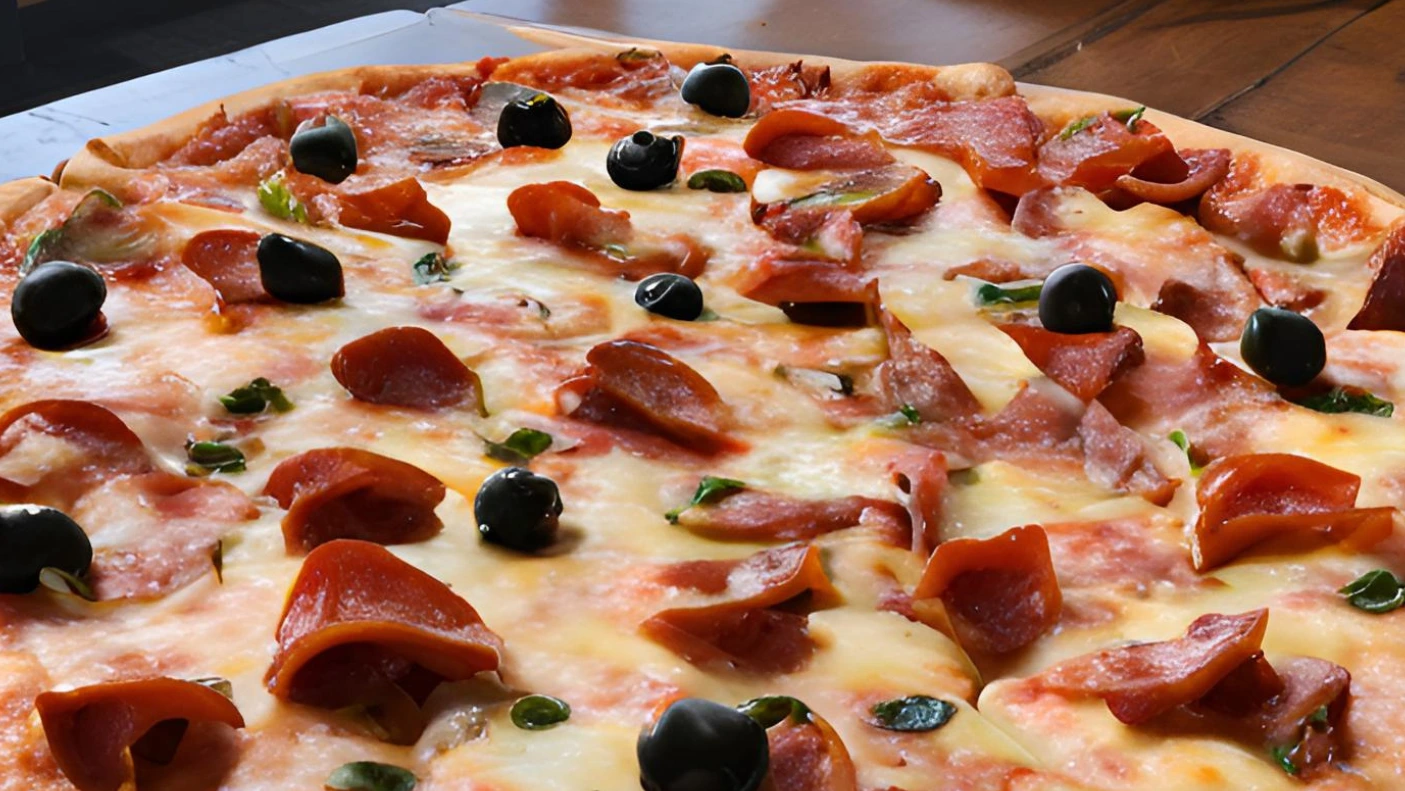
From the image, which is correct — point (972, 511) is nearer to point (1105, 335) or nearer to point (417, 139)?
point (1105, 335)

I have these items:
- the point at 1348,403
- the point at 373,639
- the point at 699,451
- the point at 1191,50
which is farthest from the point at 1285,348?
the point at 1191,50

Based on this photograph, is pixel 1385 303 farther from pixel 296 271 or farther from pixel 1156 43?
pixel 1156 43

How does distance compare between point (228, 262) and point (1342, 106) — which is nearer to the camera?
point (228, 262)

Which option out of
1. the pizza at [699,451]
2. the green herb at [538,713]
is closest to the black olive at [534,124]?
the pizza at [699,451]

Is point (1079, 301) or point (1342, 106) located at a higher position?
point (1079, 301)

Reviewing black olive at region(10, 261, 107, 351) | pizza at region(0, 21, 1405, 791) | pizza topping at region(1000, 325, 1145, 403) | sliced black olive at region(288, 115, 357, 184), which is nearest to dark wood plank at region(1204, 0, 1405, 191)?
pizza at region(0, 21, 1405, 791)

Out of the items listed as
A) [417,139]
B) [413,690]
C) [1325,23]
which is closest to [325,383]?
[413,690]
